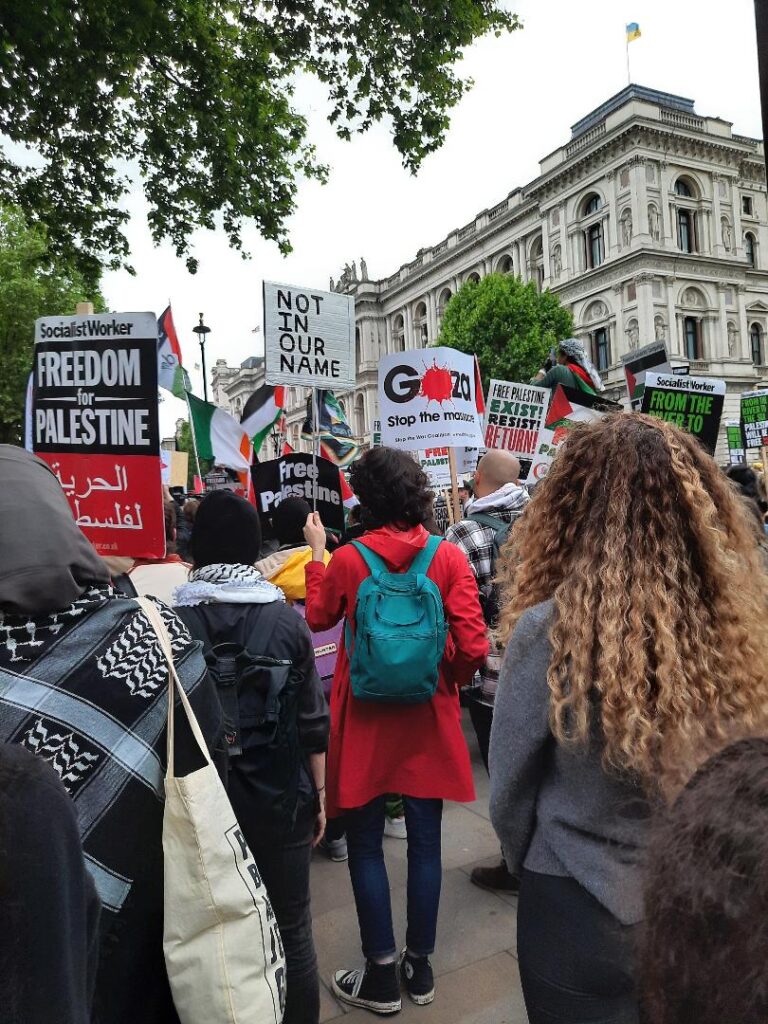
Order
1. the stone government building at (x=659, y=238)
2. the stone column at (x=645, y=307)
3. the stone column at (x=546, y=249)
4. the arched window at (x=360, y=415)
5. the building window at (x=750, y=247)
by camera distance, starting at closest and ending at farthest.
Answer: the stone column at (x=645, y=307) → the stone government building at (x=659, y=238) → the building window at (x=750, y=247) → the stone column at (x=546, y=249) → the arched window at (x=360, y=415)

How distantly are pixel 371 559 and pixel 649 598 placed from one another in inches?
57.3

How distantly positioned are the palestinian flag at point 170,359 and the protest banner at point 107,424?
17.9 ft

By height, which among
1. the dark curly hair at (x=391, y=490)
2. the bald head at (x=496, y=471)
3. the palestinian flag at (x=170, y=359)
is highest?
the palestinian flag at (x=170, y=359)

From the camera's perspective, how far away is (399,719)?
2.97m

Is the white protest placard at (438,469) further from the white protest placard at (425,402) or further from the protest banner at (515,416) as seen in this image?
the white protest placard at (425,402)

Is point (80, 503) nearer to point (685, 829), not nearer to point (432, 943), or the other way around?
point (432, 943)

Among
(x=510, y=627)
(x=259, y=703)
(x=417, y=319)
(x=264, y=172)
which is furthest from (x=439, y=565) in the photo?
(x=417, y=319)

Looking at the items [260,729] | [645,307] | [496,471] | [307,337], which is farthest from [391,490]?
[645,307]

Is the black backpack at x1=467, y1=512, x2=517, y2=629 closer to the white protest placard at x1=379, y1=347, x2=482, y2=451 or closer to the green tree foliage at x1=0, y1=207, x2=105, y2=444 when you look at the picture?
the white protest placard at x1=379, y1=347, x2=482, y2=451

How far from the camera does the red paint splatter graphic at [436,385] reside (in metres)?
6.37

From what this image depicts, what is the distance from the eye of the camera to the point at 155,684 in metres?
1.64

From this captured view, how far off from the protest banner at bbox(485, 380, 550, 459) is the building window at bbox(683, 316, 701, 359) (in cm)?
3755

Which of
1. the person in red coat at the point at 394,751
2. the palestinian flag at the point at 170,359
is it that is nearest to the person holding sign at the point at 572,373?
the palestinian flag at the point at 170,359

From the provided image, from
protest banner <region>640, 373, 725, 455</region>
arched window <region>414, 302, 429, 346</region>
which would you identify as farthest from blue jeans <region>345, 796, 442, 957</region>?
arched window <region>414, 302, 429, 346</region>
